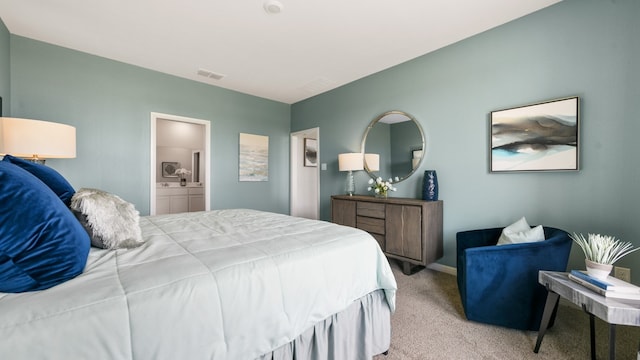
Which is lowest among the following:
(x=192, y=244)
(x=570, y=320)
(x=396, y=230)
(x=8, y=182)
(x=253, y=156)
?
(x=570, y=320)

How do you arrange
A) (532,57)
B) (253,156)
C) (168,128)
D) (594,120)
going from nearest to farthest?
1. (594,120)
2. (532,57)
3. (253,156)
4. (168,128)

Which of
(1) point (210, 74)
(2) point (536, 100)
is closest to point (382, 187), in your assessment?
(2) point (536, 100)

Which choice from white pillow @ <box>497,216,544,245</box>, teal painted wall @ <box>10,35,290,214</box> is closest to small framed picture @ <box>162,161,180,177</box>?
teal painted wall @ <box>10,35,290,214</box>

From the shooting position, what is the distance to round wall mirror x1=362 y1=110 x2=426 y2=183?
10.7 feet

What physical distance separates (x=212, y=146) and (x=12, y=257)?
3699 mm

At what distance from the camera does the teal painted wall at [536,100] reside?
1961mm

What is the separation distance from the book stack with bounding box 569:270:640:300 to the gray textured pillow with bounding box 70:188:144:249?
89.1 inches

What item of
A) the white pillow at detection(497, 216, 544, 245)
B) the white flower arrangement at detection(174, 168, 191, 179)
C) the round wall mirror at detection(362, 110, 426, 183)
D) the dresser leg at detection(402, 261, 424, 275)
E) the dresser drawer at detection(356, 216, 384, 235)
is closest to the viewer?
the white pillow at detection(497, 216, 544, 245)

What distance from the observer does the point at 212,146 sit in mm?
4223

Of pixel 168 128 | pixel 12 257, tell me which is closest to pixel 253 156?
pixel 168 128

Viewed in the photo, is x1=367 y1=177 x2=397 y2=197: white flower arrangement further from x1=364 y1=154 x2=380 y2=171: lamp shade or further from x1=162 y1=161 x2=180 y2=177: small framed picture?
x1=162 y1=161 x2=180 y2=177: small framed picture

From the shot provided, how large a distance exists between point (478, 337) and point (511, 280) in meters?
0.44

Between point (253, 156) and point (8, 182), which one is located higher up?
point (253, 156)

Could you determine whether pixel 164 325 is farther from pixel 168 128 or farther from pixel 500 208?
pixel 168 128
